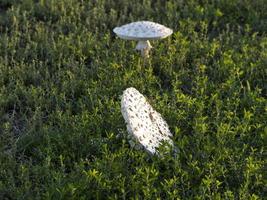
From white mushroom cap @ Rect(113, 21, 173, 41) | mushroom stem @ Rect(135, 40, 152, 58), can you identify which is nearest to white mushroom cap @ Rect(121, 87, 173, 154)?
white mushroom cap @ Rect(113, 21, 173, 41)

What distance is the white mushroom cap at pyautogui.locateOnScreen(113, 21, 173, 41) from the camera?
278 inches

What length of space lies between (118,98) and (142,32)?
3.44 feet

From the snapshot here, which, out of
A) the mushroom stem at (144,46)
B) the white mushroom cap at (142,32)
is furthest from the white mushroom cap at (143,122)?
the mushroom stem at (144,46)

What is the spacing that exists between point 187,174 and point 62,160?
133cm

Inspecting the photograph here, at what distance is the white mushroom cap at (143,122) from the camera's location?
17.4 ft

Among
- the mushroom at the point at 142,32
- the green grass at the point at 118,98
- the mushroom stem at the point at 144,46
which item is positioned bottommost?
the green grass at the point at 118,98

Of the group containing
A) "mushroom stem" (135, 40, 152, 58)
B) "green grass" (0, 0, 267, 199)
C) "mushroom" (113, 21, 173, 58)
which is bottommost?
"green grass" (0, 0, 267, 199)

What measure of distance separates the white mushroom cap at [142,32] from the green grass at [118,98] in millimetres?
425

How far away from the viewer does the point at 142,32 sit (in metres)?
7.07

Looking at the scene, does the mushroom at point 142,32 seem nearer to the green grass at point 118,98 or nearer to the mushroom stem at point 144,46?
the mushroom stem at point 144,46

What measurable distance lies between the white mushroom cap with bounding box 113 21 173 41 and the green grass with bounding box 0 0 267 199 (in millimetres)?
425

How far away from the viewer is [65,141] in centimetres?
580

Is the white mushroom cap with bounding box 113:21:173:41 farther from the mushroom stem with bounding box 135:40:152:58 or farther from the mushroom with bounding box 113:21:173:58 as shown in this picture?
the mushroom stem with bounding box 135:40:152:58

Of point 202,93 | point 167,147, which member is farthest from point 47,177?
point 202,93
